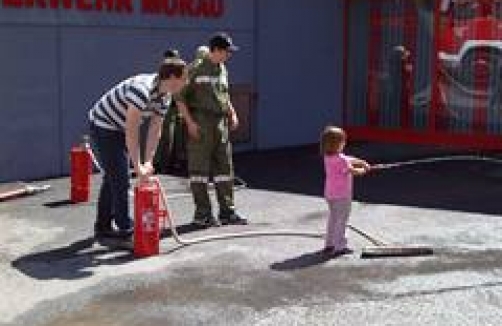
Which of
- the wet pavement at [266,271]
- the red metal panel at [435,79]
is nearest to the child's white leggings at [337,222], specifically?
the wet pavement at [266,271]

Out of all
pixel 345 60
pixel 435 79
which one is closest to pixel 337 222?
pixel 435 79

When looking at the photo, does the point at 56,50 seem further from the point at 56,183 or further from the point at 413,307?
the point at 413,307

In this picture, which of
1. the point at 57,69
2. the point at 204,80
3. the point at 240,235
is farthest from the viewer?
the point at 57,69

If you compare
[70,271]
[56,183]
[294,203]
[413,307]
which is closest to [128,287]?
[70,271]

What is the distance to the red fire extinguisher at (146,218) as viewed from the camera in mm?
7895

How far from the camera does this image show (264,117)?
51.2 feet

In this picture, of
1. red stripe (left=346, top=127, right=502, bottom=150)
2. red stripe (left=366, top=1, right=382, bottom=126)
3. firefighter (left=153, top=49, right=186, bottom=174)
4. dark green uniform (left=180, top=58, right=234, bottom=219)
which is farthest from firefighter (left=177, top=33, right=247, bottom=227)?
red stripe (left=366, top=1, right=382, bottom=126)

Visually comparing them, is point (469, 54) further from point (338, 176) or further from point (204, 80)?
point (338, 176)

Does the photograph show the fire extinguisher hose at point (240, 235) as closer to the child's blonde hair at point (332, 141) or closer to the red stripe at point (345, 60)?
the child's blonde hair at point (332, 141)

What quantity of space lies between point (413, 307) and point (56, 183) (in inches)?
255

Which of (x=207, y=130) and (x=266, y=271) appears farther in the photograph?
(x=207, y=130)

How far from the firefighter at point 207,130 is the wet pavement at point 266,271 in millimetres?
366

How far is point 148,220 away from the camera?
7.97 meters

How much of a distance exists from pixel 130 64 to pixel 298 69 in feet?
12.1
